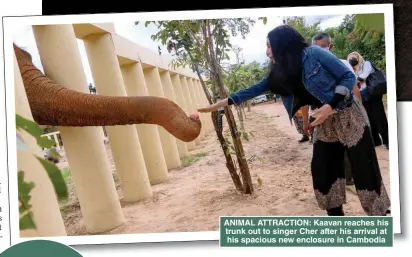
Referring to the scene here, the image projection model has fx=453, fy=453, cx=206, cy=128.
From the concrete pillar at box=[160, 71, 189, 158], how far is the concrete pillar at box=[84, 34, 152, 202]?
20cm

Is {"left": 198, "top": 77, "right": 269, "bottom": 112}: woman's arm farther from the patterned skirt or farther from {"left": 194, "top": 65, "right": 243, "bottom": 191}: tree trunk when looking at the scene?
the patterned skirt

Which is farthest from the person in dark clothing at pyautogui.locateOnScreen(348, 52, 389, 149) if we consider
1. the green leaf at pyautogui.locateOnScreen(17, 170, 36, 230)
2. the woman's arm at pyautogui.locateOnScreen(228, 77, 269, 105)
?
the green leaf at pyautogui.locateOnScreen(17, 170, 36, 230)

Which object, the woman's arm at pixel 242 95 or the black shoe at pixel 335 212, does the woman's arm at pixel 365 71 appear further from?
the black shoe at pixel 335 212

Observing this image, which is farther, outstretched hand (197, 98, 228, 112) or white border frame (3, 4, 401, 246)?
outstretched hand (197, 98, 228, 112)

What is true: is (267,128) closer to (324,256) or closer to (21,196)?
(324,256)

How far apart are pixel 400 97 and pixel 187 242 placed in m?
1.29

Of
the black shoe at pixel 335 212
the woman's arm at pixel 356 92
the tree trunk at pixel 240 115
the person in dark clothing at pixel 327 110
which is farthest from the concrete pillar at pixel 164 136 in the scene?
the woman's arm at pixel 356 92

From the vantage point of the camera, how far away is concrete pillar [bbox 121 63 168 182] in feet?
7.57

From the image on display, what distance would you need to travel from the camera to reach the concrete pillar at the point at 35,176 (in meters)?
2.23

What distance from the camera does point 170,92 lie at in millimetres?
2273

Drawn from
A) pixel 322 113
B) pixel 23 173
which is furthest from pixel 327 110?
pixel 23 173

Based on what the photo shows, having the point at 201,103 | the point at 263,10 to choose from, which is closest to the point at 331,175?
the point at 201,103

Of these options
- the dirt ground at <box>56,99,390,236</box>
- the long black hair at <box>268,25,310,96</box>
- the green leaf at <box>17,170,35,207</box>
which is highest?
the long black hair at <box>268,25,310,96</box>

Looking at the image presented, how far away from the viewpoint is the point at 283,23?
2.20m
